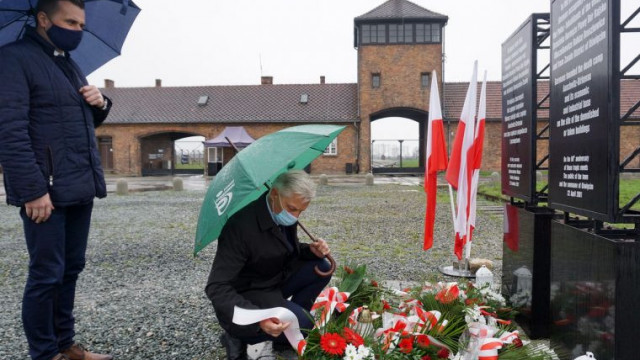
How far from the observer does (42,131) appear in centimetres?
257

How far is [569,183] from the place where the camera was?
9.18 feet

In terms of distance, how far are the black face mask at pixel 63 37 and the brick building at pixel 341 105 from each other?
28672mm

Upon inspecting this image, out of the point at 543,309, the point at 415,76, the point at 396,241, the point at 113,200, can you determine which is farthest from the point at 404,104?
the point at 543,309

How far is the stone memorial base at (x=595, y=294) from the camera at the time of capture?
7.25 ft

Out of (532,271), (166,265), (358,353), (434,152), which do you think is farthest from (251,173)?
(166,265)

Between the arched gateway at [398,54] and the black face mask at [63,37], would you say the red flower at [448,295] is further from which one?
the arched gateway at [398,54]

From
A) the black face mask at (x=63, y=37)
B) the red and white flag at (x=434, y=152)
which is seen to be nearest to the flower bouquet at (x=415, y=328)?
the red and white flag at (x=434, y=152)

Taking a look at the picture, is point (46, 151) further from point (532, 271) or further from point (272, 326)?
point (532, 271)

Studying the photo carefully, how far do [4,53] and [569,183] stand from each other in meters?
3.12

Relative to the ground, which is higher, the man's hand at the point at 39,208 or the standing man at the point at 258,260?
the man's hand at the point at 39,208

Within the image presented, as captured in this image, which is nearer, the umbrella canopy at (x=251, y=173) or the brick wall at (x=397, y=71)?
the umbrella canopy at (x=251, y=173)

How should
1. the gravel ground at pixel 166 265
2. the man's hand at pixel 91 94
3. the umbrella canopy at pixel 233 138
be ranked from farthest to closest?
the umbrella canopy at pixel 233 138
the gravel ground at pixel 166 265
the man's hand at pixel 91 94

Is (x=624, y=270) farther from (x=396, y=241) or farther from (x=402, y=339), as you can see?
(x=396, y=241)

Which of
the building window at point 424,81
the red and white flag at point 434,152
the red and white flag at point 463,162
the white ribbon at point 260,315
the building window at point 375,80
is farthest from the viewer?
the building window at point 375,80
